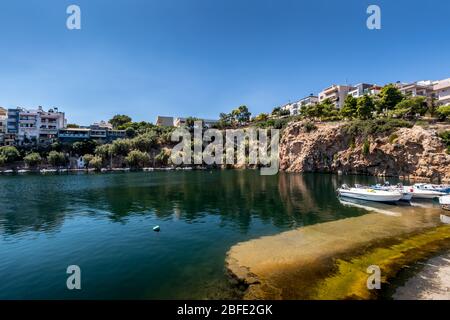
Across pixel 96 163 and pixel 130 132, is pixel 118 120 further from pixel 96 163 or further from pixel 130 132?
pixel 96 163

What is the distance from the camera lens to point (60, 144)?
352ft

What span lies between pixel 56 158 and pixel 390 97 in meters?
117

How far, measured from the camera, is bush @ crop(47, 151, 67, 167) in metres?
97.8

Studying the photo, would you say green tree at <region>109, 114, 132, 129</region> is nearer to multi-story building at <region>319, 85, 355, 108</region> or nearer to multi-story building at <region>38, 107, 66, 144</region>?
multi-story building at <region>38, 107, 66, 144</region>

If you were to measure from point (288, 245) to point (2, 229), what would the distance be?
974 inches

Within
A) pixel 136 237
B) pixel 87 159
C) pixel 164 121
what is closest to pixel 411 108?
pixel 136 237

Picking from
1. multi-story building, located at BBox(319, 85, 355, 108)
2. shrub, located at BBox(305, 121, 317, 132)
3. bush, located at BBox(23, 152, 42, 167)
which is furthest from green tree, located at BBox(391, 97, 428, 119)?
bush, located at BBox(23, 152, 42, 167)

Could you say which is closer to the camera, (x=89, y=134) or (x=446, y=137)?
(x=446, y=137)

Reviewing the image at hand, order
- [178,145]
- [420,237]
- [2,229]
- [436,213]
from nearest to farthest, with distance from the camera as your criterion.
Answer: [420,237], [2,229], [436,213], [178,145]

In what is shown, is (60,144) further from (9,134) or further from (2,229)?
(2,229)

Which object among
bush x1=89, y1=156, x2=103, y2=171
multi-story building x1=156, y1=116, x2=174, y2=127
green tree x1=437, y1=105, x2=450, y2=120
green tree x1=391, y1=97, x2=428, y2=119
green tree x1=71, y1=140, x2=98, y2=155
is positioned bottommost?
bush x1=89, y1=156, x2=103, y2=171

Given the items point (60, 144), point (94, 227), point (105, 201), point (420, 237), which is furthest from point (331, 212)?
point (60, 144)

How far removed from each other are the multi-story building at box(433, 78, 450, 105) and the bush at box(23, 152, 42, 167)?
473ft

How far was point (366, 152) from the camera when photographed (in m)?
68.8
